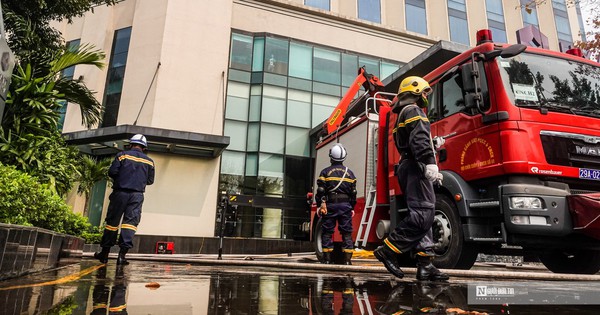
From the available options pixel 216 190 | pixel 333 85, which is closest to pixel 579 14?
pixel 333 85

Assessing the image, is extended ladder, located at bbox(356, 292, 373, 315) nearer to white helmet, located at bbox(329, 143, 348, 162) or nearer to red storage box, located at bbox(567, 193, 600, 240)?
red storage box, located at bbox(567, 193, 600, 240)

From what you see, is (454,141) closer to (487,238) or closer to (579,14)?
(487,238)

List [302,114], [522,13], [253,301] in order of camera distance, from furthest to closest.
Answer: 1. [522,13]
2. [302,114]
3. [253,301]

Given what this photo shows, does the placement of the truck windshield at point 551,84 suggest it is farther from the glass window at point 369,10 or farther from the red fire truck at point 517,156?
the glass window at point 369,10

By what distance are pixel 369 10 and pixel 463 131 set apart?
19665 millimetres

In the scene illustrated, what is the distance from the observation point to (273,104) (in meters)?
17.7

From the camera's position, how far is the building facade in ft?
52.0

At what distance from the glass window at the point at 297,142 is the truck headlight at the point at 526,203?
45.2 feet

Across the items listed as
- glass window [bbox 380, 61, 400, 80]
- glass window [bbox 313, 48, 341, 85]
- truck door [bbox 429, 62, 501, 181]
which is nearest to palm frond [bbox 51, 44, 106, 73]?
truck door [bbox 429, 62, 501, 181]

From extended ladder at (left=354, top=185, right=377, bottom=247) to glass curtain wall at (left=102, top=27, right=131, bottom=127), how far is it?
14.2m

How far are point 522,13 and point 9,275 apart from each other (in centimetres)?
3207

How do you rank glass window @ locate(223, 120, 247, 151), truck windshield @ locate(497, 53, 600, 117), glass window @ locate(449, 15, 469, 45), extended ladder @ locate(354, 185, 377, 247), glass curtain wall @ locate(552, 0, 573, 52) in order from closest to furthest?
truck windshield @ locate(497, 53, 600, 117) < extended ladder @ locate(354, 185, 377, 247) < glass window @ locate(223, 120, 247, 151) < glass window @ locate(449, 15, 469, 45) < glass curtain wall @ locate(552, 0, 573, 52)

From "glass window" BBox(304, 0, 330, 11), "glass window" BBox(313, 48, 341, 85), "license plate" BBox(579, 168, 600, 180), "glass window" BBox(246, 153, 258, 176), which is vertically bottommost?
"license plate" BBox(579, 168, 600, 180)

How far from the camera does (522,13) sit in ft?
88.6
